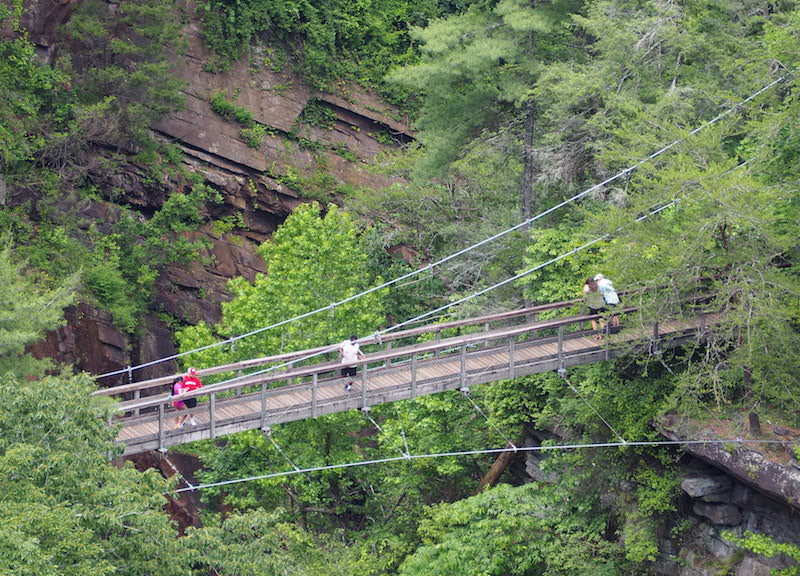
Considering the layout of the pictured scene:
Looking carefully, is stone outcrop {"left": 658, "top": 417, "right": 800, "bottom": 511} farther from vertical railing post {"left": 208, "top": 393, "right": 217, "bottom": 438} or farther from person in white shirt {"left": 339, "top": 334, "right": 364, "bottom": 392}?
vertical railing post {"left": 208, "top": 393, "right": 217, "bottom": 438}

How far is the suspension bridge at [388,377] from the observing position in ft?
54.2

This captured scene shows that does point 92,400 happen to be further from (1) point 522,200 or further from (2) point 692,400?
(1) point 522,200

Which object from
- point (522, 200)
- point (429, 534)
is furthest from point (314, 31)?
point (429, 534)

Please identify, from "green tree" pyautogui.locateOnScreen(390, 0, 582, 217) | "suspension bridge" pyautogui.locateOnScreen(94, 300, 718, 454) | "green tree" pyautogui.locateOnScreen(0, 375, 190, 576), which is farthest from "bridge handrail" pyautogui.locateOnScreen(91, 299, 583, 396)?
"green tree" pyautogui.locateOnScreen(390, 0, 582, 217)

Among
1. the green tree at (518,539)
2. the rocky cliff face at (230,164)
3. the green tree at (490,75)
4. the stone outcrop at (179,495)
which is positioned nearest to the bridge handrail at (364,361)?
the green tree at (518,539)

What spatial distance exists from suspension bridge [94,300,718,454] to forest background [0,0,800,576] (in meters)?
0.67

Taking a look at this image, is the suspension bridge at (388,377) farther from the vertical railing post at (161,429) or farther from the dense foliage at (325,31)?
the dense foliage at (325,31)

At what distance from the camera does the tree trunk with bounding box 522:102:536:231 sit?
23797mm

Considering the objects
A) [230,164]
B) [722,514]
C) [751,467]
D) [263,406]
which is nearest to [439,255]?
[230,164]

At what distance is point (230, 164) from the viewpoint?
111 feet

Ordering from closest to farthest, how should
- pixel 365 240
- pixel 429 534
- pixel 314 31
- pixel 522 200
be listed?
pixel 429 534 < pixel 522 200 < pixel 365 240 < pixel 314 31

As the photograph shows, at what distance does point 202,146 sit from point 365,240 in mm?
7860

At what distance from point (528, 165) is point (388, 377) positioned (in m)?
7.87

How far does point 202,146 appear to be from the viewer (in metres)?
33.4
